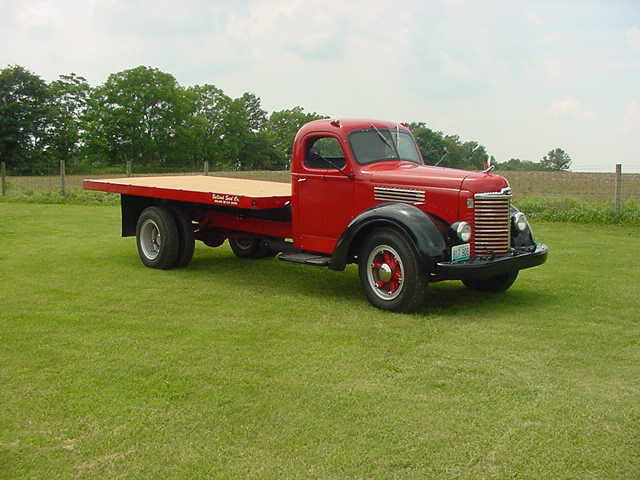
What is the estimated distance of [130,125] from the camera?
61.7 m

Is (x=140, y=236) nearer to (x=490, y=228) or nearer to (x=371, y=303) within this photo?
(x=371, y=303)

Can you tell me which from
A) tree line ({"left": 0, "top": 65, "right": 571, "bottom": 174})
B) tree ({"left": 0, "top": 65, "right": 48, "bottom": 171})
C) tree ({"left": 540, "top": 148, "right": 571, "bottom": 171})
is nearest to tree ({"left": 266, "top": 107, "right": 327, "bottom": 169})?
tree line ({"left": 0, "top": 65, "right": 571, "bottom": 174})

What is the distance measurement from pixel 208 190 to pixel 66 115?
5771cm

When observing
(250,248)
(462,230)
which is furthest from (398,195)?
(250,248)

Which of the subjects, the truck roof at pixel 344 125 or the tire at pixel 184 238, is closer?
the truck roof at pixel 344 125

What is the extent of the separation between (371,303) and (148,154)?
188 feet

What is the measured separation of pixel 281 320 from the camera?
662 centimetres

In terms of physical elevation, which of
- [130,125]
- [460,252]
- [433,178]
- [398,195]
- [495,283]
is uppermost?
[130,125]

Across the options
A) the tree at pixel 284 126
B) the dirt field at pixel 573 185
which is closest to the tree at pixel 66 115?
the tree at pixel 284 126

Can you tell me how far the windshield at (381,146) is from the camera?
780 centimetres

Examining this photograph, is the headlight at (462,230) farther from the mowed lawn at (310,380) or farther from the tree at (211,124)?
the tree at (211,124)

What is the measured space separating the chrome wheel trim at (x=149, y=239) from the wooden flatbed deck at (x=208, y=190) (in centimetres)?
45

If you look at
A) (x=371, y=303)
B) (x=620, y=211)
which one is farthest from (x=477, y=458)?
(x=620, y=211)

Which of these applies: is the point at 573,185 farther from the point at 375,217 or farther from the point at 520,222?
the point at 375,217
